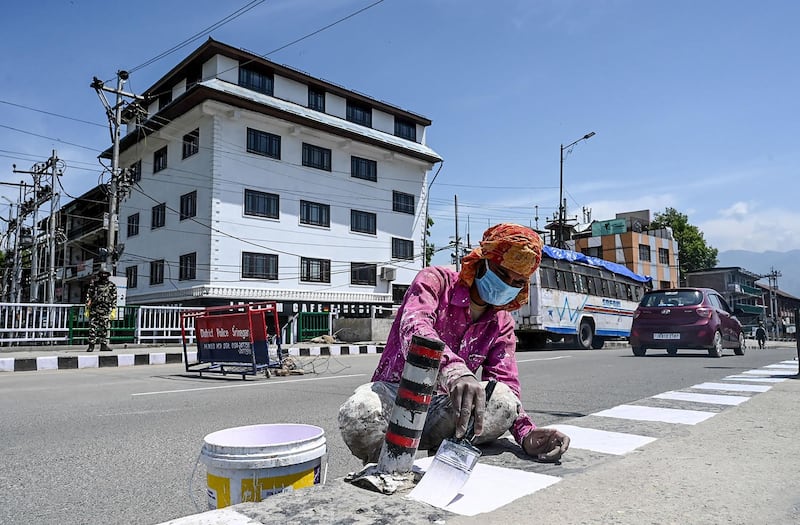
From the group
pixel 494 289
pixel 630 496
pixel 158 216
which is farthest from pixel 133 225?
pixel 630 496

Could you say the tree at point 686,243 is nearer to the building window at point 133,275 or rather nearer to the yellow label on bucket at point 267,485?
the building window at point 133,275

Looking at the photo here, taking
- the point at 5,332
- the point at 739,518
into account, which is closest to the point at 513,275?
the point at 739,518

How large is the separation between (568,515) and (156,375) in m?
9.92

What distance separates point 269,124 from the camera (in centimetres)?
2683

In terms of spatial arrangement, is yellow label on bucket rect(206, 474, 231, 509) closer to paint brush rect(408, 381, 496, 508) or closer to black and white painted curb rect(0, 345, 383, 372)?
paint brush rect(408, 381, 496, 508)

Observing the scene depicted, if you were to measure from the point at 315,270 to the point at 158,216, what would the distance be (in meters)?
8.67

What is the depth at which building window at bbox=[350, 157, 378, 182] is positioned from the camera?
30763 mm

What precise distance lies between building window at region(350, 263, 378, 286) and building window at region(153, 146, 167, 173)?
11.0 metres

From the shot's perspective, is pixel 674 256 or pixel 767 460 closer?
pixel 767 460

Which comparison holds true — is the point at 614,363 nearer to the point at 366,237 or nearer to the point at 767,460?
the point at 767,460

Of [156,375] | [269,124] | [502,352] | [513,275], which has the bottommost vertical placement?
[156,375]

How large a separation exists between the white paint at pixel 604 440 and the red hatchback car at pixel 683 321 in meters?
10.7

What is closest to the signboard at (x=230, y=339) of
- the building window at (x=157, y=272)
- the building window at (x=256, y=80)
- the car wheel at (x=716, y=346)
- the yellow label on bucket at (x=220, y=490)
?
the yellow label on bucket at (x=220, y=490)

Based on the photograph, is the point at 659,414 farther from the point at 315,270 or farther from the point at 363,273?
the point at 363,273
